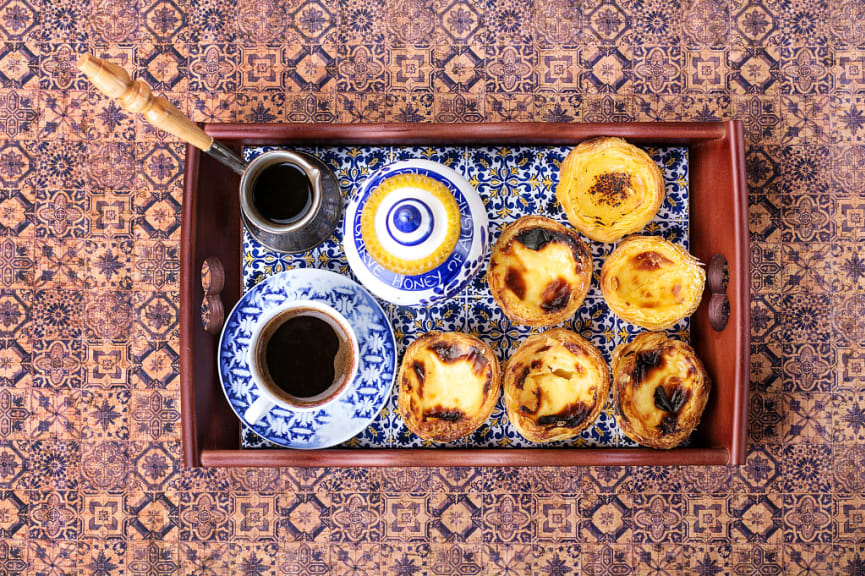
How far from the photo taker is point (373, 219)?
2.94 feet

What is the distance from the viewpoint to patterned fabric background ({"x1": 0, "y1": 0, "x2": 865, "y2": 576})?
1349mm

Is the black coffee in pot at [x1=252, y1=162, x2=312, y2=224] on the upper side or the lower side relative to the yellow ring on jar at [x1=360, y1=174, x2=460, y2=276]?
upper

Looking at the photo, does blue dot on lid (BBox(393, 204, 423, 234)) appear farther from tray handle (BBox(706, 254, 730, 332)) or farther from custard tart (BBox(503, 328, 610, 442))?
tray handle (BBox(706, 254, 730, 332))

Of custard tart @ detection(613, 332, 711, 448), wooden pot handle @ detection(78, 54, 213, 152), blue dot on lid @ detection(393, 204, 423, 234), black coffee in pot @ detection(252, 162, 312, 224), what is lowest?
custard tart @ detection(613, 332, 711, 448)

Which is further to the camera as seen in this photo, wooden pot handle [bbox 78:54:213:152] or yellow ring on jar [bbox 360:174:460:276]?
yellow ring on jar [bbox 360:174:460:276]

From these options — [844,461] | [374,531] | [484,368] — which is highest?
[484,368]

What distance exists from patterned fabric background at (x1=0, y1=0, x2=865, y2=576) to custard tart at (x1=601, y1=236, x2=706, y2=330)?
44cm

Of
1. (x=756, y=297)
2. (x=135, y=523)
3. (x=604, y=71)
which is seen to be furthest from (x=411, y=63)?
(x=135, y=523)

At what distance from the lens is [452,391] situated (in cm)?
103

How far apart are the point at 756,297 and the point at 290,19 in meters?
1.33

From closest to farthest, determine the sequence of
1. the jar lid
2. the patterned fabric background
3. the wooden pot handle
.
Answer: the wooden pot handle → the jar lid → the patterned fabric background

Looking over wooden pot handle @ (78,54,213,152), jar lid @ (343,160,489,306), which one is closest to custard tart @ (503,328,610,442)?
jar lid @ (343,160,489,306)

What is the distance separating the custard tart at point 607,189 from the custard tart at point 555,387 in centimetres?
23

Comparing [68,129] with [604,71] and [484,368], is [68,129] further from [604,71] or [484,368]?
[604,71]
